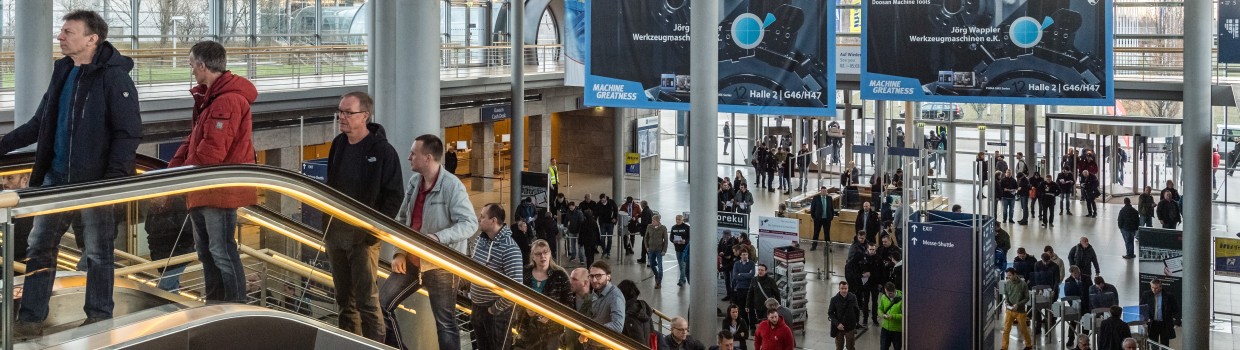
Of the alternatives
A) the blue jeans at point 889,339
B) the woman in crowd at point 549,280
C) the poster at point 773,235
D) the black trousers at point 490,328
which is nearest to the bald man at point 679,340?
the woman in crowd at point 549,280

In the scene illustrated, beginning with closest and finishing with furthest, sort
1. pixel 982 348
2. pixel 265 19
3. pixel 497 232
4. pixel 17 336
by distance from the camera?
pixel 17 336 → pixel 497 232 → pixel 982 348 → pixel 265 19

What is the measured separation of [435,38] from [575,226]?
12.3 metres

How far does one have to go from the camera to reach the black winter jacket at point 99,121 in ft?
17.1

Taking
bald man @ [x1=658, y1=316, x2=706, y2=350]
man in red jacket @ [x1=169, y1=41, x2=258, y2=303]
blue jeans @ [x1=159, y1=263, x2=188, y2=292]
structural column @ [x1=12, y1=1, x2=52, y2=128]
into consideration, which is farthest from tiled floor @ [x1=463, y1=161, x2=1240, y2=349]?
blue jeans @ [x1=159, y1=263, x2=188, y2=292]

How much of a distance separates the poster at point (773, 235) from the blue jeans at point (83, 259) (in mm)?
13106

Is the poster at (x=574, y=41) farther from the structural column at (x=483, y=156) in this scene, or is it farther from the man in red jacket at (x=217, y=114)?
the man in red jacket at (x=217, y=114)

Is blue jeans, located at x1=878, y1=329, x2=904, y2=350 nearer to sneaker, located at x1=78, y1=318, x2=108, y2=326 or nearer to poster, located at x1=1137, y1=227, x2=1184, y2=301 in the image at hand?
poster, located at x1=1137, y1=227, x2=1184, y2=301

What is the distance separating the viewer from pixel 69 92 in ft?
17.5

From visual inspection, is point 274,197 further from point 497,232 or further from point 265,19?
point 265,19

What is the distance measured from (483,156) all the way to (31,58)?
1914cm

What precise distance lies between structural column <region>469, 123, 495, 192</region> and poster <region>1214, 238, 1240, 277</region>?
17.5m

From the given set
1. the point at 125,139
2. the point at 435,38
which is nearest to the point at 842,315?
the point at 435,38

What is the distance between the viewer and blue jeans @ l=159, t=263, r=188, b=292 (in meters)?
4.66

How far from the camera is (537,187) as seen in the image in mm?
21453
